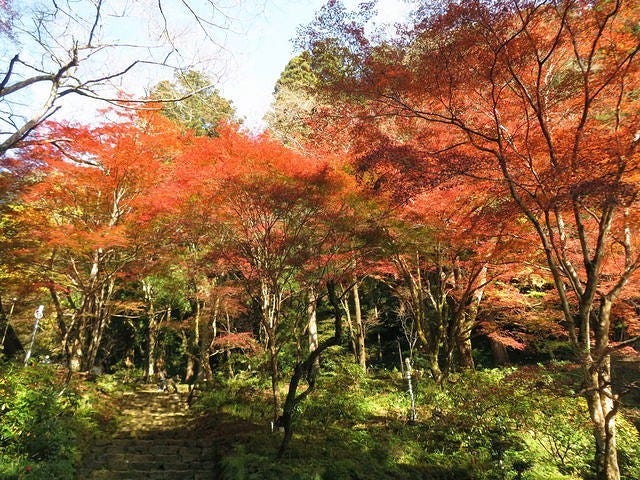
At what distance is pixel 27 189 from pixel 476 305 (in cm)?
1266

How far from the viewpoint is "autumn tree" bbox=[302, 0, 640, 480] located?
5234mm

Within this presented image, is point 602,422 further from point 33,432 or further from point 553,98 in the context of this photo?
point 33,432

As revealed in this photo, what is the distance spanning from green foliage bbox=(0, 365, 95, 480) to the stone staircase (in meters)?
0.55

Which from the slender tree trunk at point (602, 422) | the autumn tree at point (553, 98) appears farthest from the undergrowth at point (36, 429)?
the slender tree trunk at point (602, 422)

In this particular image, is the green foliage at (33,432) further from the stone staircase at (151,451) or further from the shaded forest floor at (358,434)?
the stone staircase at (151,451)

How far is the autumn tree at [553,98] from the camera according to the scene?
17.2 feet

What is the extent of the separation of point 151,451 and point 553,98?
1019cm

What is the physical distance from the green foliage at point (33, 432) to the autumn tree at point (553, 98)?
7.19 metres

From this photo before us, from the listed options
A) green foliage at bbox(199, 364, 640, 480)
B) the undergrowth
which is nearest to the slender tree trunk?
green foliage at bbox(199, 364, 640, 480)

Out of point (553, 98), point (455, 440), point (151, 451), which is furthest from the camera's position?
point (151, 451)

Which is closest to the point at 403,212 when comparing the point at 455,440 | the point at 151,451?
the point at 455,440

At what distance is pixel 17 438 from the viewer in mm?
6195

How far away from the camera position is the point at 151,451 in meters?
8.28

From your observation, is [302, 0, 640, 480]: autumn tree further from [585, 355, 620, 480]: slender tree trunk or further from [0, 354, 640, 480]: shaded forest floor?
[0, 354, 640, 480]: shaded forest floor
